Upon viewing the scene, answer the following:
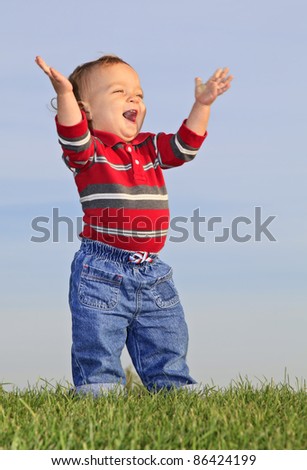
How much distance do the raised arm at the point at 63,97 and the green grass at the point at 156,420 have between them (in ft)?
6.01

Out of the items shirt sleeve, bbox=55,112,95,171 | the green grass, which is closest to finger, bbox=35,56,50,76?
shirt sleeve, bbox=55,112,95,171

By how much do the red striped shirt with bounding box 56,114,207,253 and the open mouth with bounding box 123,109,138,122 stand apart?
0.62 feet

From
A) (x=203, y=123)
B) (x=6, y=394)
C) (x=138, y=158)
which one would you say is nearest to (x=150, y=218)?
(x=138, y=158)

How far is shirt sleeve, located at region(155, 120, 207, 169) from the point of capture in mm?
5270

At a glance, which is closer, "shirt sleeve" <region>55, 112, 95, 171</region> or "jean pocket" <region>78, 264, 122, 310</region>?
"shirt sleeve" <region>55, 112, 95, 171</region>

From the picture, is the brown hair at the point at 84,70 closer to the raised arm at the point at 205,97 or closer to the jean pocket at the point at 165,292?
the raised arm at the point at 205,97

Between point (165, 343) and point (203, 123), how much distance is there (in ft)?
5.30

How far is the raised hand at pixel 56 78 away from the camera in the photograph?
4676mm

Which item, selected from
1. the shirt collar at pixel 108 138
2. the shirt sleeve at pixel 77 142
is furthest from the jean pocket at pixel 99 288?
the shirt collar at pixel 108 138

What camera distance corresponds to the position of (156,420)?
13.3ft

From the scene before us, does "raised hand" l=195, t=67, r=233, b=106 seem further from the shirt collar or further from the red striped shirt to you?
the shirt collar
